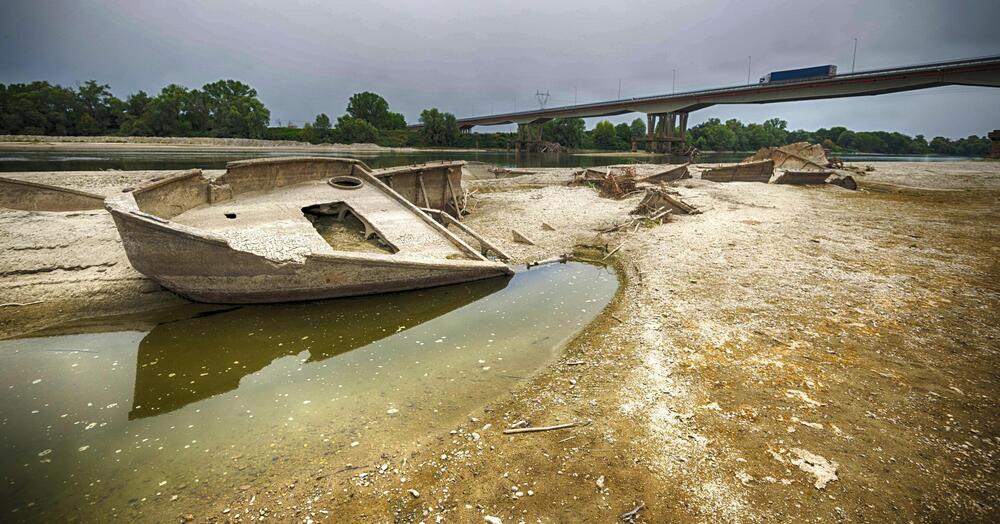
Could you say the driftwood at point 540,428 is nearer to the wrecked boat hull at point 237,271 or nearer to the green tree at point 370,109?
the wrecked boat hull at point 237,271

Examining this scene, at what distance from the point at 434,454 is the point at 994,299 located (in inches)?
361

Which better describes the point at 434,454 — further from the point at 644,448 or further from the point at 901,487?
the point at 901,487

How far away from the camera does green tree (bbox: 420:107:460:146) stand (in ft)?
316

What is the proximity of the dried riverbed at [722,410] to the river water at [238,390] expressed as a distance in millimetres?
303

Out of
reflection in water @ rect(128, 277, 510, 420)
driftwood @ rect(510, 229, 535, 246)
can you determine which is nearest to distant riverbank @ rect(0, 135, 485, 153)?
reflection in water @ rect(128, 277, 510, 420)

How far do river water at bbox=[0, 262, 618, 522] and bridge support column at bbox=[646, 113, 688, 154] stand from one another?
81077mm

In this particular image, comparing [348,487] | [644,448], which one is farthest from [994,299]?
[348,487]

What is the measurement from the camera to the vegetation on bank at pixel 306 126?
2712 inches

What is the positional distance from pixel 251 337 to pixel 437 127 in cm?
9649

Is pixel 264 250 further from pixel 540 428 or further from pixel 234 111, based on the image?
pixel 234 111

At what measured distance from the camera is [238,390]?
5.07m

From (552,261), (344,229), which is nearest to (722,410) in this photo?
(552,261)

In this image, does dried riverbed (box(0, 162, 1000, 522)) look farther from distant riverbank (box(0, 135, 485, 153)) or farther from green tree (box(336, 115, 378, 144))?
green tree (box(336, 115, 378, 144))

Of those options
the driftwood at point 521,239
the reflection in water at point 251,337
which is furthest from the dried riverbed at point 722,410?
the driftwood at point 521,239
